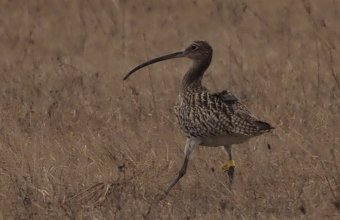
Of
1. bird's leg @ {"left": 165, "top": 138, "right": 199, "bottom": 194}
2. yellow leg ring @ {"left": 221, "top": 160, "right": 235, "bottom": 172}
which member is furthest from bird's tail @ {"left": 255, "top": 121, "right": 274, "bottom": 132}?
bird's leg @ {"left": 165, "top": 138, "right": 199, "bottom": 194}

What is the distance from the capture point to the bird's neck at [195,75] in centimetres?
1011

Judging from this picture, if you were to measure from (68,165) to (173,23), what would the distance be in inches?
312

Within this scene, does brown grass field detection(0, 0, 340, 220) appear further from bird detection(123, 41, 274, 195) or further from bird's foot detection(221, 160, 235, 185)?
bird detection(123, 41, 274, 195)

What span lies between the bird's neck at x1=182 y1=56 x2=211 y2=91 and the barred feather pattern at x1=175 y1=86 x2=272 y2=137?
401mm

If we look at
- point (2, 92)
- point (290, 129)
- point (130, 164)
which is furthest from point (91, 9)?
point (130, 164)

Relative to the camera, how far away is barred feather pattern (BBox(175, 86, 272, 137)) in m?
9.18

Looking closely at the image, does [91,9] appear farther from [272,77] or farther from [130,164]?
[130,164]

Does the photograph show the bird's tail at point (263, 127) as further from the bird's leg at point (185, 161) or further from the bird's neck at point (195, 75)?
the bird's neck at point (195, 75)

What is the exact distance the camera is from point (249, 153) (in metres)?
10.2

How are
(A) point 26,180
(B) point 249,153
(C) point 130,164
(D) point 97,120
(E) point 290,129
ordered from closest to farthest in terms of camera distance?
(A) point 26,180 → (C) point 130,164 → (B) point 249,153 → (E) point 290,129 → (D) point 97,120

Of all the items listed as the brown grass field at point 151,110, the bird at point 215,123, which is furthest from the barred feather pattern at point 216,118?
the brown grass field at point 151,110

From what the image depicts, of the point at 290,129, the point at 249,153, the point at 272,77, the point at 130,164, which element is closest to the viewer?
the point at 130,164

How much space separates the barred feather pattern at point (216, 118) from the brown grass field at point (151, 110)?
365 mm

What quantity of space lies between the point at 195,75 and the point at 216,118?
1.05m
